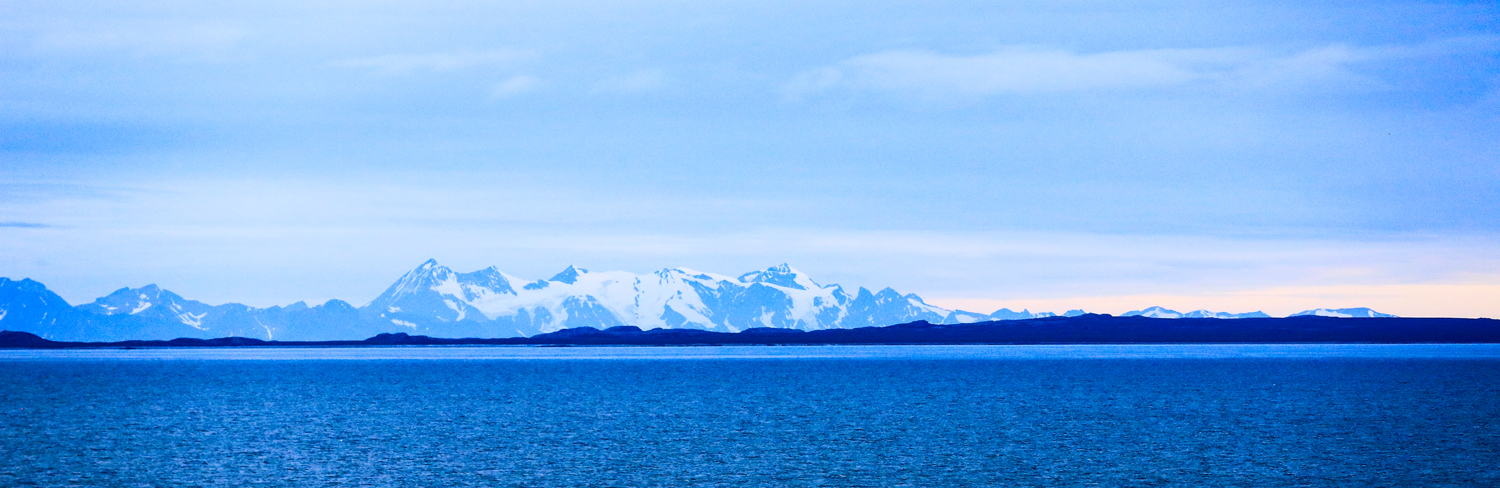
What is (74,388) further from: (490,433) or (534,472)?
→ (534,472)

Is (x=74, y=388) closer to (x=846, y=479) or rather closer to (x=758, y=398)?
(x=758, y=398)

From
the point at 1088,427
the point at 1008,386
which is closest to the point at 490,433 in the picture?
the point at 1088,427

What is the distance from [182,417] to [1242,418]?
51.5m

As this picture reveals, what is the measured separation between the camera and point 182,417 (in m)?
64.3

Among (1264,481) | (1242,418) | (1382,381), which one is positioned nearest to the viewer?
(1264,481)

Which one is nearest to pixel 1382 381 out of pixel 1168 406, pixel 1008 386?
pixel 1008 386

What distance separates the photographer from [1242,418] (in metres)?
61.6

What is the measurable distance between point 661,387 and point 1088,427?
49246 mm

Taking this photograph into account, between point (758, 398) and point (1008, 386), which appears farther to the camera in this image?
point (1008, 386)

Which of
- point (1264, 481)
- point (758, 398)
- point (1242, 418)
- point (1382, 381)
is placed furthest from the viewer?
point (1382, 381)

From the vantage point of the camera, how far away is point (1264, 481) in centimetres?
3734

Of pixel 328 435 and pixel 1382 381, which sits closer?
pixel 328 435

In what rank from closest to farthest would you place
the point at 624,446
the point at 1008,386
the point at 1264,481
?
the point at 1264,481, the point at 624,446, the point at 1008,386

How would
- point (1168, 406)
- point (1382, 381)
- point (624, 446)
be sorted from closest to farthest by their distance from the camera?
point (624, 446) → point (1168, 406) → point (1382, 381)
